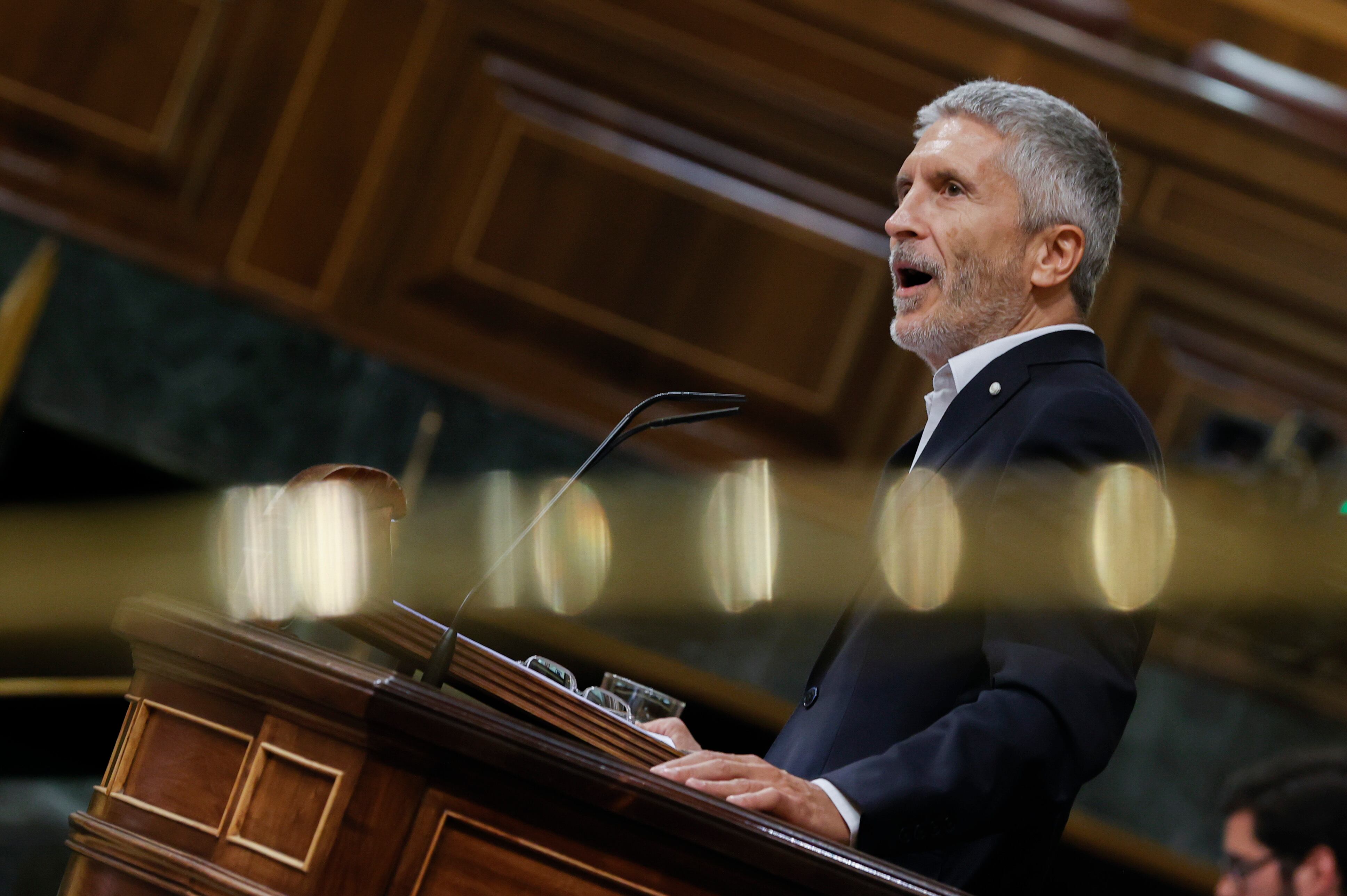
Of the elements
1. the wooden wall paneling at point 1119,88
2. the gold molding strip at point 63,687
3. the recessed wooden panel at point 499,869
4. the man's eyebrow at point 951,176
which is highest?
the wooden wall paneling at point 1119,88

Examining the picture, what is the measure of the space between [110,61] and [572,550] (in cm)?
141

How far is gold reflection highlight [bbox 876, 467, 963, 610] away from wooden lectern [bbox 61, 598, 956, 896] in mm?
389

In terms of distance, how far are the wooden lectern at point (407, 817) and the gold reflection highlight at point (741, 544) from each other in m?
1.77

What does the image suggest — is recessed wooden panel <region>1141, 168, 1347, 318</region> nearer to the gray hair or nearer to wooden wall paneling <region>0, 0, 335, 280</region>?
the gray hair

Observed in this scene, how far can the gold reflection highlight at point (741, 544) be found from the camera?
2701 mm

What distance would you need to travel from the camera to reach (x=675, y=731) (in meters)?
1.42

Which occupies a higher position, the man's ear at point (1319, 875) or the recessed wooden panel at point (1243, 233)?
the recessed wooden panel at point (1243, 233)

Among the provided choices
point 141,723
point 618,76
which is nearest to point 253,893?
point 141,723

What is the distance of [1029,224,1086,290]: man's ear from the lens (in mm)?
1448

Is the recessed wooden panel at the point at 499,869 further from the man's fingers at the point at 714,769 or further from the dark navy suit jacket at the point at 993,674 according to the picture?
the dark navy suit jacket at the point at 993,674

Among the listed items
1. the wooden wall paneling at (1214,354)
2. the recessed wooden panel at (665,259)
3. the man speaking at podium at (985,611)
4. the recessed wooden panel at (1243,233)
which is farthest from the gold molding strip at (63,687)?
the recessed wooden panel at (1243,233)

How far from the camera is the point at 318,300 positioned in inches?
111

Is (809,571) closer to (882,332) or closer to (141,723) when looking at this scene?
(882,332)

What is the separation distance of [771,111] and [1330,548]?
143 centimetres
